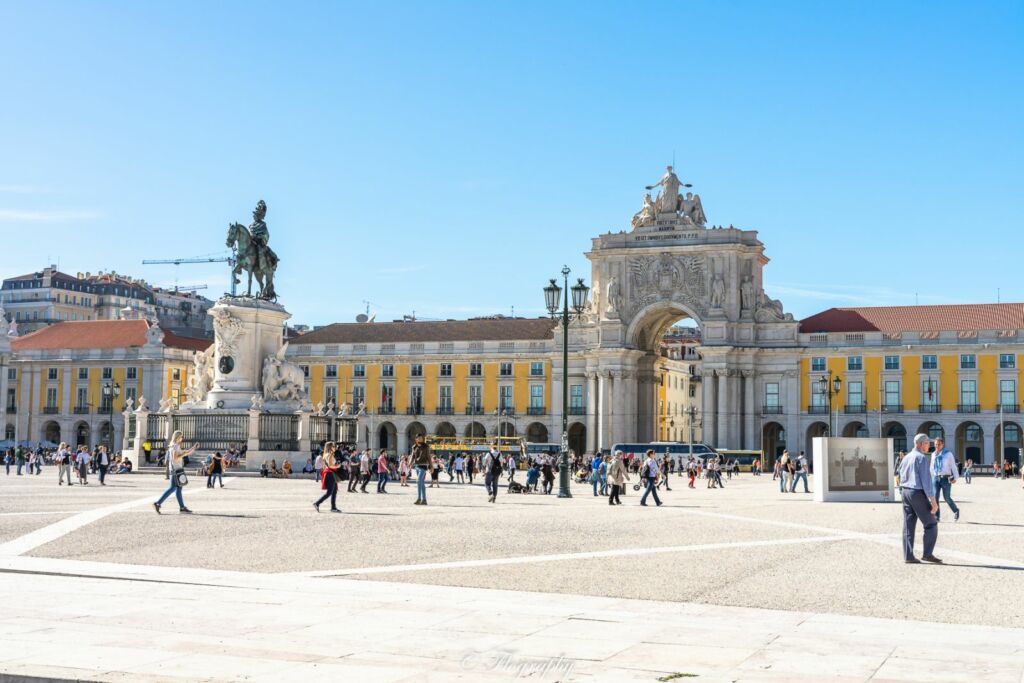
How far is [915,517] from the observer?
52.6 feet

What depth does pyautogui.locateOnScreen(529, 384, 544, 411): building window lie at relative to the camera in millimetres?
100312

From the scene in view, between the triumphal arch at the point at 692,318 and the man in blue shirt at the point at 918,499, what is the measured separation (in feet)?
251

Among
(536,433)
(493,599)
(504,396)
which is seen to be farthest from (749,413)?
(493,599)

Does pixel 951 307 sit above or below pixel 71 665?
above

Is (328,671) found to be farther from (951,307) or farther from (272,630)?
(951,307)

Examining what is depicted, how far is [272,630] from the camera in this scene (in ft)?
33.6

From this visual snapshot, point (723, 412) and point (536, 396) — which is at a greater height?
point (536, 396)

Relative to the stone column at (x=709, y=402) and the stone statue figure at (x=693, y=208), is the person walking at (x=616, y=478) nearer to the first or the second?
the stone column at (x=709, y=402)

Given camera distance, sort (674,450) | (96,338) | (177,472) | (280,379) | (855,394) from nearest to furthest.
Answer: (177,472) < (280,379) < (674,450) < (855,394) < (96,338)

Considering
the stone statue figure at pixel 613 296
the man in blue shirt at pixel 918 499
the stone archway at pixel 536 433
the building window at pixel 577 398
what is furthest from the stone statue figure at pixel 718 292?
the man in blue shirt at pixel 918 499

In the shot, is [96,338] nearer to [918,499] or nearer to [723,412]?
[723,412]

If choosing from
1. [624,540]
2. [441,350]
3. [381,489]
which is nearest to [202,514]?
[624,540]

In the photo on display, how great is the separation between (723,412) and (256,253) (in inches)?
2128

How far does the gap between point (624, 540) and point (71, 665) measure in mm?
11551
